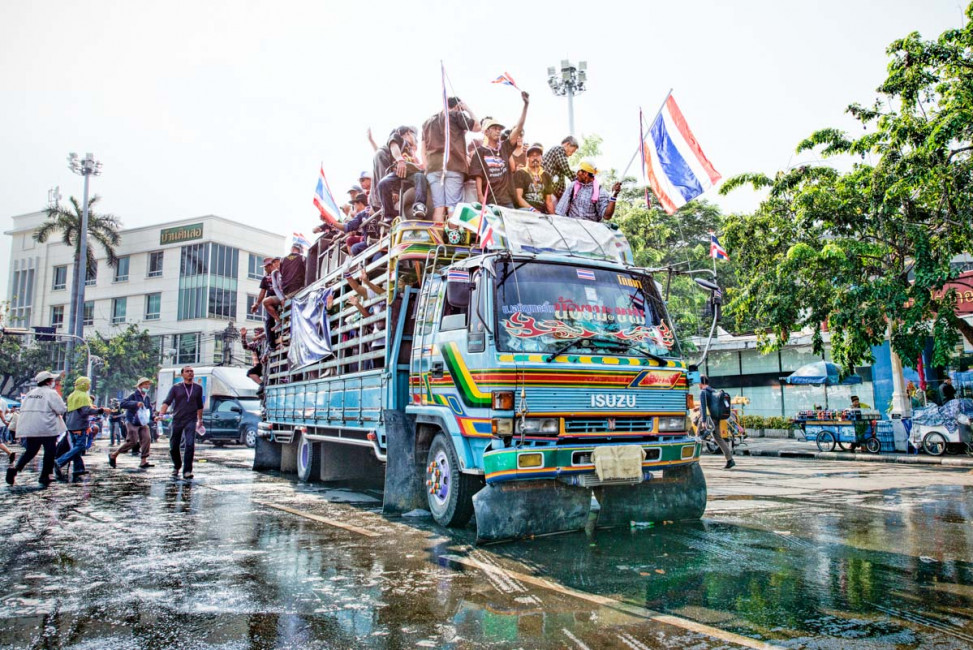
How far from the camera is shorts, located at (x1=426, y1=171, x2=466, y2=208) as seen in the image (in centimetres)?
849

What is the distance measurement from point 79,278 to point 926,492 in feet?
137

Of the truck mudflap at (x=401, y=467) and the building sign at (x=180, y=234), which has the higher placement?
the building sign at (x=180, y=234)

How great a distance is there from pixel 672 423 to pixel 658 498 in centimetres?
75

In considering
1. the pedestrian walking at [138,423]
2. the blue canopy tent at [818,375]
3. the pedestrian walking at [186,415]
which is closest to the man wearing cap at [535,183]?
the pedestrian walking at [186,415]

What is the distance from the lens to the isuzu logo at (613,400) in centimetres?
603

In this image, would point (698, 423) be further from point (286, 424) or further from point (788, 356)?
point (788, 356)

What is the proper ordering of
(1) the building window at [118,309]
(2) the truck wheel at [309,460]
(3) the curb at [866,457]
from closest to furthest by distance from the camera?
1. (2) the truck wheel at [309,460]
2. (3) the curb at [866,457]
3. (1) the building window at [118,309]

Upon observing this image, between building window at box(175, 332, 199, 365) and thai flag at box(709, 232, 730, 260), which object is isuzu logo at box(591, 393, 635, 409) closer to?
thai flag at box(709, 232, 730, 260)

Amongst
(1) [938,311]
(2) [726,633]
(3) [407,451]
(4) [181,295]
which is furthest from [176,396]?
(4) [181,295]

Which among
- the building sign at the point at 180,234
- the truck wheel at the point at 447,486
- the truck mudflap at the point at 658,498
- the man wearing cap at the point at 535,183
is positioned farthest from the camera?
the building sign at the point at 180,234

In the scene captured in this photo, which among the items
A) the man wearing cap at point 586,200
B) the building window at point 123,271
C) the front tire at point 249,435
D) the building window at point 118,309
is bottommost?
the front tire at point 249,435

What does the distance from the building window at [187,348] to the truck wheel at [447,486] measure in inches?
1940

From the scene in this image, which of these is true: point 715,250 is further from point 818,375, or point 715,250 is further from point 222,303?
point 222,303

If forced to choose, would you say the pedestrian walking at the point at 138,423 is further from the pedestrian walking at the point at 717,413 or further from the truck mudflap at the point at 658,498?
the pedestrian walking at the point at 717,413
